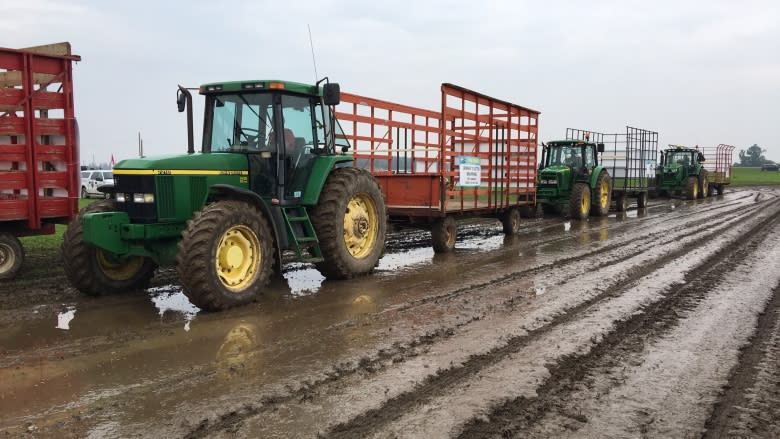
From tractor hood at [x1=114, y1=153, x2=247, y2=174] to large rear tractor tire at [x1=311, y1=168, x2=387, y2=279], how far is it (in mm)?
1167

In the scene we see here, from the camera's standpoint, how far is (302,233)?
7.08 meters

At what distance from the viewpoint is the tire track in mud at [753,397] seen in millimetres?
3365

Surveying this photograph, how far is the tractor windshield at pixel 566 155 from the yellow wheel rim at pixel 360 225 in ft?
33.8

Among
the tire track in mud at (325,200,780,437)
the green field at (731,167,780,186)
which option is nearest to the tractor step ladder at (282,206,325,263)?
the tire track in mud at (325,200,780,437)

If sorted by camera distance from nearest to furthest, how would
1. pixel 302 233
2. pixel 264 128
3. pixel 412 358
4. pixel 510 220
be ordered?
1. pixel 412 358
2. pixel 264 128
3. pixel 302 233
4. pixel 510 220

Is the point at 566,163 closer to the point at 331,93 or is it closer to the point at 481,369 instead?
the point at 331,93

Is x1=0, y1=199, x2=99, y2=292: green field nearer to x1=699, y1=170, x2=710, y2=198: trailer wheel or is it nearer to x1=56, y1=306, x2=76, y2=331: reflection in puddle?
x1=56, y1=306, x2=76, y2=331: reflection in puddle

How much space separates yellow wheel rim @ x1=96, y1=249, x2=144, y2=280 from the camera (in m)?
6.54

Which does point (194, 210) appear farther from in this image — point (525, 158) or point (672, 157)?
point (672, 157)

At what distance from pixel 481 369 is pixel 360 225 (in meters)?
3.88

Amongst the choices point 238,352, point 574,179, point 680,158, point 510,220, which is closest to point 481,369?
point 238,352

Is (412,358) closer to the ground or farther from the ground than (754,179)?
closer to the ground

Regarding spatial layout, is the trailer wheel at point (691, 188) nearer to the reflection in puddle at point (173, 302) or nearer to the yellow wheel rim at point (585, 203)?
the yellow wheel rim at point (585, 203)

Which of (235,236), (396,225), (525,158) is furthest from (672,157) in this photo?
(235,236)
